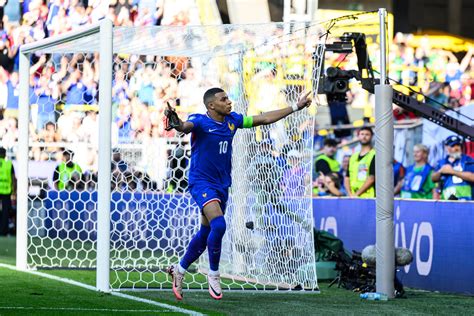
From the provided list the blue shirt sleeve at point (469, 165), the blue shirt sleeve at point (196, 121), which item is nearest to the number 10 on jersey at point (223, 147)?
the blue shirt sleeve at point (196, 121)

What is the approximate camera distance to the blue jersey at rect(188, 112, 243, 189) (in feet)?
33.3

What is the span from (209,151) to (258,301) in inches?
52.2

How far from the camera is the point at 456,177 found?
13.5 meters

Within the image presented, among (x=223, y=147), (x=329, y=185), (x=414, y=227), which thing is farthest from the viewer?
(x=329, y=185)

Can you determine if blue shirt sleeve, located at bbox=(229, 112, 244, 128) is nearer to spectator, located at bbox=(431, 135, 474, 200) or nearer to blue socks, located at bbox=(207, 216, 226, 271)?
blue socks, located at bbox=(207, 216, 226, 271)

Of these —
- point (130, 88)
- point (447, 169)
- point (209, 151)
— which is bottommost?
point (447, 169)

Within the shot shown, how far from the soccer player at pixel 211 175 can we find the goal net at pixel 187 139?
1014 millimetres

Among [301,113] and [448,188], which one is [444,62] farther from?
[301,113]

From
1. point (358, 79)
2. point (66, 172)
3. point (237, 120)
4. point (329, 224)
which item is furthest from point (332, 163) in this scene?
point (237, 120)

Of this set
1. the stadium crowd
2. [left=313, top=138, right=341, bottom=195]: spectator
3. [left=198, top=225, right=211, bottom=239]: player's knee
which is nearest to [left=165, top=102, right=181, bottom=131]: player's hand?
[left=198, top=225, right=211, bottom=239]: player's knee

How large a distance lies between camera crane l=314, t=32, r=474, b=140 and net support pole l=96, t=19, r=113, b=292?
6.56 ft

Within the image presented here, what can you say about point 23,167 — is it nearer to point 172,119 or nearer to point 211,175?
point 211,175

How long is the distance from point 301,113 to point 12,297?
3.68 m

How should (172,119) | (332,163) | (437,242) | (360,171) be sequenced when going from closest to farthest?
(172,119)
(437,242)
(360,171)
(332,163)
